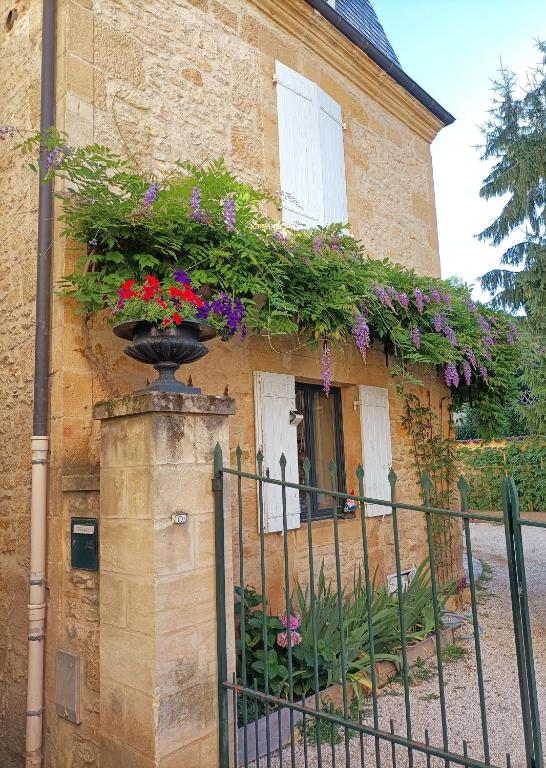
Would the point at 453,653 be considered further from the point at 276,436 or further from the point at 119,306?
the point at 119,306

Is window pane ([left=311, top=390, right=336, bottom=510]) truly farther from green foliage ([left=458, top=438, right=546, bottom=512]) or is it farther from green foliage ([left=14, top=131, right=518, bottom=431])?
green foliage ([left=458, top=438, right=546, bottom=512])

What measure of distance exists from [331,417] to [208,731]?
343 cm

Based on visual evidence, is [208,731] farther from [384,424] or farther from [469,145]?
[469,145]

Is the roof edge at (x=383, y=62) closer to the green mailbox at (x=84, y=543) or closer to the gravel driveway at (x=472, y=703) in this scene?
the green mailbox at (x=84, y=543)

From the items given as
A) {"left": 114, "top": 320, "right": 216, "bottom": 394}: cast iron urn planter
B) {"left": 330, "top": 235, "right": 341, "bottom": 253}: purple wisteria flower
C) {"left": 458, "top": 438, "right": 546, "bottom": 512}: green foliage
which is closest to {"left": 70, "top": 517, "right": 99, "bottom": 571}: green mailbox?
{"left": 114, "top": 320, "right": 216, "bottom": 394}: cast iron urn planter

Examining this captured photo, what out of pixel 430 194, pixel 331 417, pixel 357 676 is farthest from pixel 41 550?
pixel 430 194

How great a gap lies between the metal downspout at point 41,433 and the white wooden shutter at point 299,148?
2.18 metres

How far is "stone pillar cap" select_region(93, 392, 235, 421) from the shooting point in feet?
8.46

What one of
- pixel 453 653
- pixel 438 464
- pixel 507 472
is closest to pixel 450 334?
pixel 438 464

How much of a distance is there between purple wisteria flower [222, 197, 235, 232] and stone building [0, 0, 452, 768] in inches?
39.6

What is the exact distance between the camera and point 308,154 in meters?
5.62

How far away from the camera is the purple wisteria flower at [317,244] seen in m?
4.03

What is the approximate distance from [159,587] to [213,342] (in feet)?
7.24

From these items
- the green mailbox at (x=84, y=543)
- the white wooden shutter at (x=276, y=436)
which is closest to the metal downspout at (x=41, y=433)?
the green mailbox at (x=84, y=543)
